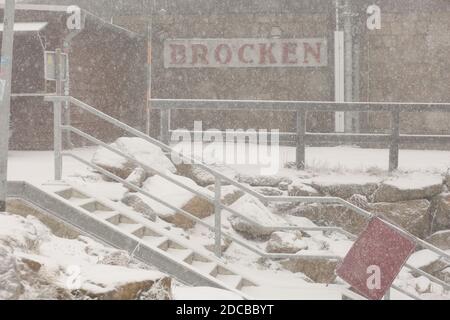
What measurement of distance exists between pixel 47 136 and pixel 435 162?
7207mm

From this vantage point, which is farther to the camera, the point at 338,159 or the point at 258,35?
the point at 258,35

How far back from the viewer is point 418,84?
51.2 feet

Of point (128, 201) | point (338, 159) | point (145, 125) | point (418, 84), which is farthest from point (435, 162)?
point (145, 125)

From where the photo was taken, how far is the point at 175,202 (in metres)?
9.76

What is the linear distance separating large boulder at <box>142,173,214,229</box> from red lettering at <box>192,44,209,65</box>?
19.9ft

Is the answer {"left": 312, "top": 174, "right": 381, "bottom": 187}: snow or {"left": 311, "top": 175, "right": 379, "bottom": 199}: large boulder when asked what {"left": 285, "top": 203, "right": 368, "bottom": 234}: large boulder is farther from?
{"left": 312, "top": 174, "right": 381, "bottom": 187}: snow

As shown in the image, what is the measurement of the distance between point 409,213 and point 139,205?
4393mm

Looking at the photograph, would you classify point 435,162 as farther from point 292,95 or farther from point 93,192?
point 93,192

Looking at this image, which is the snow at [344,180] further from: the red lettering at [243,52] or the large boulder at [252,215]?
the red lettering at [243,52]

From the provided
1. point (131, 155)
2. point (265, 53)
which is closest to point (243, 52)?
point (265, 53)

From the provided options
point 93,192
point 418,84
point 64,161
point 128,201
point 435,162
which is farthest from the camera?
point 418,84

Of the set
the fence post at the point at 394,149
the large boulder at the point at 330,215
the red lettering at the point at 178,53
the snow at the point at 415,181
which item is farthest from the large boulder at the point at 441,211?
the red lettering at the point at 178,53
